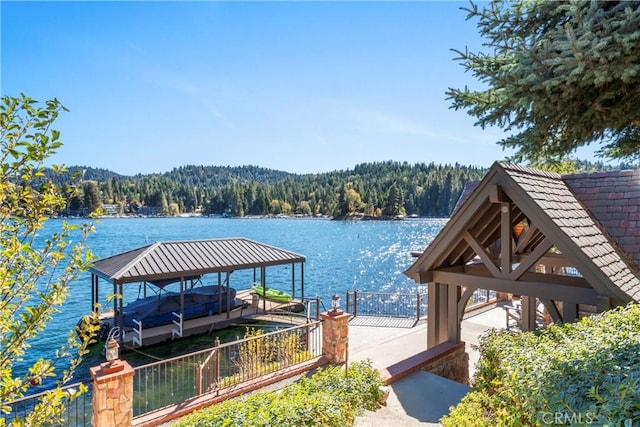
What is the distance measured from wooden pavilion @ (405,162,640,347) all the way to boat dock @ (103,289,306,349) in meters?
8.73

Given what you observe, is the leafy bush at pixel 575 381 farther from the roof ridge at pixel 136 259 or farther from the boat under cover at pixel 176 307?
the boat under cover at pixel 176 307

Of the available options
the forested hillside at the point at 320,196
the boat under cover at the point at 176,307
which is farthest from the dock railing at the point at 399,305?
the forested hillside at the point at 320,196

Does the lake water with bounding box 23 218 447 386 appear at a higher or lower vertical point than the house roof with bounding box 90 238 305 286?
lower

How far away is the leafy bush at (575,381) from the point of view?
2336mm

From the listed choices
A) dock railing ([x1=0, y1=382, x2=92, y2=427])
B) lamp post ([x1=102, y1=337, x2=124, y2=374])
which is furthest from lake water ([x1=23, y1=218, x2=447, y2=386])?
dock railing ([x1=0, y1=382, x2=92, y2=427])

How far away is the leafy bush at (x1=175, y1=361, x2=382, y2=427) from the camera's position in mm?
4488

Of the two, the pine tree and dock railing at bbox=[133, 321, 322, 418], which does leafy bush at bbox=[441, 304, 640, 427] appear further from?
dock railing at bbox=[133, 321, 322, 418]

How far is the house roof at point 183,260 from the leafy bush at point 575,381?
1056cm

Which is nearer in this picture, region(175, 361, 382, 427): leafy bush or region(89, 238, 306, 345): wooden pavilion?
region(175, 361, 382, 427): leafy bush

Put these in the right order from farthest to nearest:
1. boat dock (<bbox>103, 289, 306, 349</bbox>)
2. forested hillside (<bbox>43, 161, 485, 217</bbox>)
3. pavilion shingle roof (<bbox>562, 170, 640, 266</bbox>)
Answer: forested hillside (<bbox>43, 161, 485, 217</bbox>) → boat dock (<bbox>103, 289, 306, 349</bbox>) → pavilion shingle roof (<bbox>562, 170, 640, 266</bbox>)

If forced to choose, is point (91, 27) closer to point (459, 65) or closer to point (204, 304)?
point (459, 65)

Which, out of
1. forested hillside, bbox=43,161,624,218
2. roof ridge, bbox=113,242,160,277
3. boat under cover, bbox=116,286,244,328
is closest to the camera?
roof ridge, bbox=113,242,160,277

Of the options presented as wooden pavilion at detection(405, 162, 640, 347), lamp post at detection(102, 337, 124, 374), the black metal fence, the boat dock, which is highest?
wooden pavilion at detection(405, 162, 640, 347)

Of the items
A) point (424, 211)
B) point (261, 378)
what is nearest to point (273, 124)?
point (261, 378)
